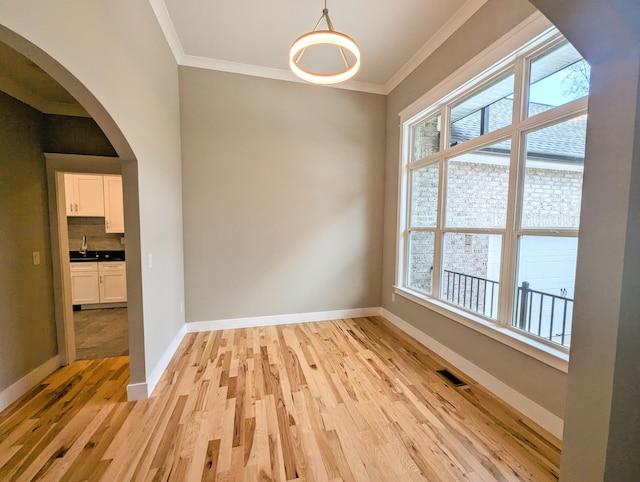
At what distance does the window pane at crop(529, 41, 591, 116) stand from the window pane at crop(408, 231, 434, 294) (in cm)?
157

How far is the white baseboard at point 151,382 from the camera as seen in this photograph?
2.00 metres

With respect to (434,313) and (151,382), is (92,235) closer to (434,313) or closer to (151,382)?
(151,382)

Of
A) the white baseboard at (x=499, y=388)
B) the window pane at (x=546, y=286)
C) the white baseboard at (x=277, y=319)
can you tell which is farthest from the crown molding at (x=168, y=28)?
the white baseboard at (x=499, y=388)

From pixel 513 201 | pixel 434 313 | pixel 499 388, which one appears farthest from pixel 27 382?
pixel 513 201

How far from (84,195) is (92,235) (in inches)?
28.6

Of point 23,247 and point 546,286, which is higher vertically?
point 23,247

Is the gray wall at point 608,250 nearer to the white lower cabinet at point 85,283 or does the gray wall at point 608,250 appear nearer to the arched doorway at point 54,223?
the arched doorway at point 54,223

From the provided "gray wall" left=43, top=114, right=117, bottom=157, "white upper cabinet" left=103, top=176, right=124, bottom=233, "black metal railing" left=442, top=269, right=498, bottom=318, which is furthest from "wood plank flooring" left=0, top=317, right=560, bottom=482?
"white upper cabinet" left=103, top=176, right=124, bottom=233

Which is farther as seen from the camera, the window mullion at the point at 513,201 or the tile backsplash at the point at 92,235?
the tile backsplash at the point at 92,235

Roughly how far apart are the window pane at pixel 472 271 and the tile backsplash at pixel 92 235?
17.8 feet

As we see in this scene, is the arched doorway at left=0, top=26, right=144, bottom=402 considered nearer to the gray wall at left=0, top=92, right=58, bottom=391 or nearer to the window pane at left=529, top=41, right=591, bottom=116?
the gray wall at left=0, top=92, right=58, bottom=391

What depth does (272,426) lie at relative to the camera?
1744 millimetres

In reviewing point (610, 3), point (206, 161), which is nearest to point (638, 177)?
point (610, 3)

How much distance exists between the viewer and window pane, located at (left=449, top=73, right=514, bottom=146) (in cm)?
215
